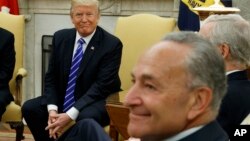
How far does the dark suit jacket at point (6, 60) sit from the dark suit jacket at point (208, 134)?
2.60m

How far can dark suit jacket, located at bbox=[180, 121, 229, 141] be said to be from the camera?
3.82 ft

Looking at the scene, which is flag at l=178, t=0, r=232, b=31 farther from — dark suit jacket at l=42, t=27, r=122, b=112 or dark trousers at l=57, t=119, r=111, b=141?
dark trousers at l=57, t=119, r=111, b=141

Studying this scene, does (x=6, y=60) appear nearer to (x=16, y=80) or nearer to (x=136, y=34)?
(x=16, y=80)

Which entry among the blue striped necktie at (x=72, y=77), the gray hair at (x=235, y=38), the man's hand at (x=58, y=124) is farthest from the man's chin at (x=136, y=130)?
the blue striped necktie at (x=72, y=77)

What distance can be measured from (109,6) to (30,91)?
4.21ft

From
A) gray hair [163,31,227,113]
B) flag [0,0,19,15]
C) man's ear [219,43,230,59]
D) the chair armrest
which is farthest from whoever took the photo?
flag [0,0,19,15]

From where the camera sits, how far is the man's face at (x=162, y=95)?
1137 millimetres

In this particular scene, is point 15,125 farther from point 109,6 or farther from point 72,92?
point 109,6

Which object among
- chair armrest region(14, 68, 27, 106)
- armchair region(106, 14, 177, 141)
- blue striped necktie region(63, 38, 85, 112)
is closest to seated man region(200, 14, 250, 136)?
blue striped necktie region(63, 38, 85, 112)

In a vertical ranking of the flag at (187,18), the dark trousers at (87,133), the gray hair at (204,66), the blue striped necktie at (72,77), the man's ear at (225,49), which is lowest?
the blue striped necktie at (72,77)

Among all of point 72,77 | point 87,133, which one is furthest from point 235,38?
point 72,77

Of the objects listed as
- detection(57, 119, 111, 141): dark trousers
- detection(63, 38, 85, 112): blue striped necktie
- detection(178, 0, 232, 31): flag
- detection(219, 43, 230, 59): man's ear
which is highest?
detection(219, 43, 230, 59): man's ear

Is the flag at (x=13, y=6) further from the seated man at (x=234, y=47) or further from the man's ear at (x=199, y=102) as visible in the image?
the man's ear at (x=199, y=102)

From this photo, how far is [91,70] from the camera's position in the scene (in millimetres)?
3279
